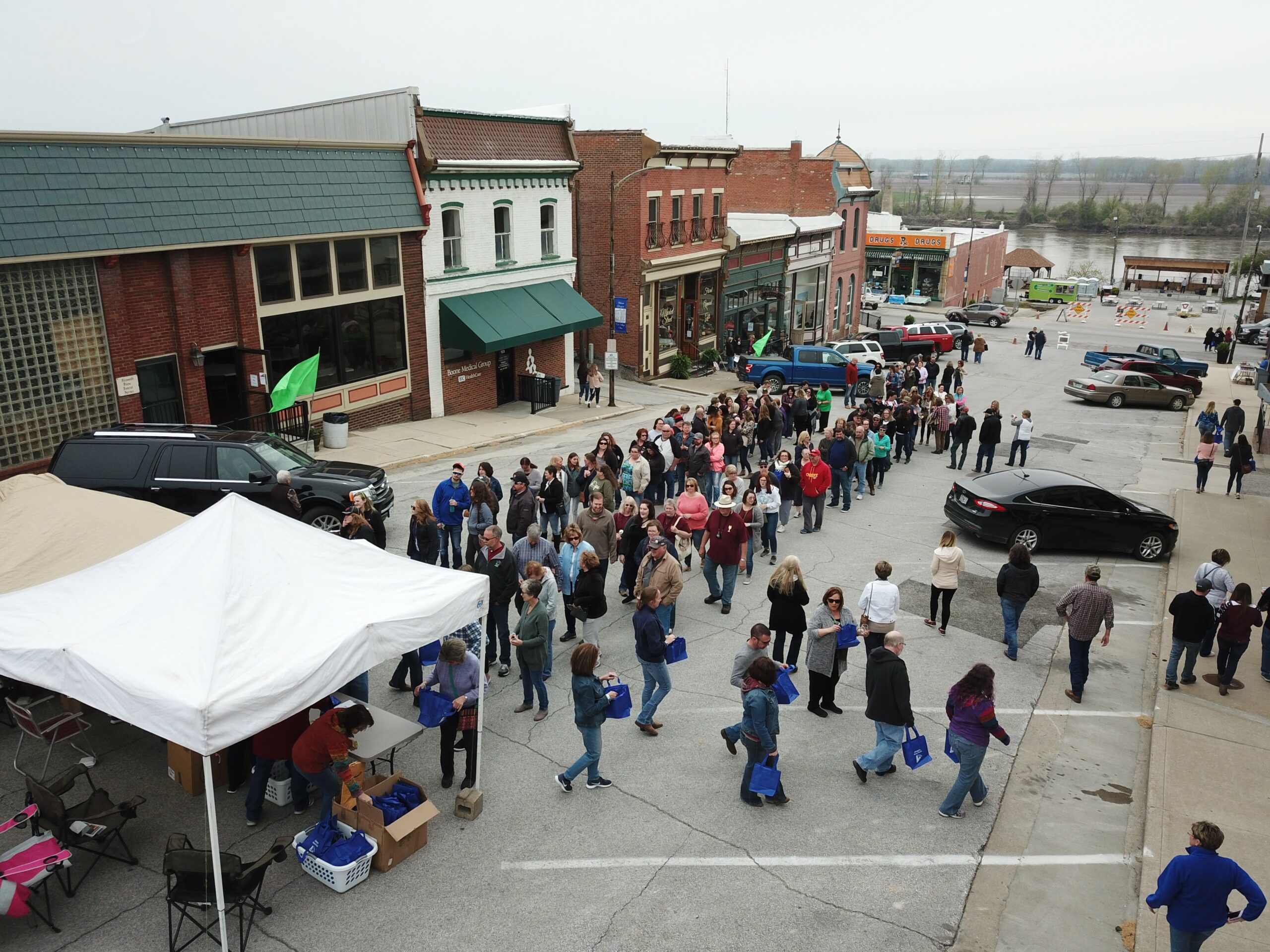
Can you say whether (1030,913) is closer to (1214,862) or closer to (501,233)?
(1214,862)

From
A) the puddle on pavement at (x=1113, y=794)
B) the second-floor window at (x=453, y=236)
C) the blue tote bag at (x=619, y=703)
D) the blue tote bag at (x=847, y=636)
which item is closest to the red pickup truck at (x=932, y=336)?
the second-floor window at (x=453, y=236)

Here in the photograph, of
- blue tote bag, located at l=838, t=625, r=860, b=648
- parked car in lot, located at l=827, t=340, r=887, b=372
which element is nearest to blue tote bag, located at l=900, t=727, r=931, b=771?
blue tote bag, located at l=838, t=625, r=860, b=648

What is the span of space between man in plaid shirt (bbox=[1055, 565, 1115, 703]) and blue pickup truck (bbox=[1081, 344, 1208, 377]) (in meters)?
31.7

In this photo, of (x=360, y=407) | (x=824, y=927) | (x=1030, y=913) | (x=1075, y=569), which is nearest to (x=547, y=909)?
(x=824, y=927)

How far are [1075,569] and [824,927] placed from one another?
1100cm

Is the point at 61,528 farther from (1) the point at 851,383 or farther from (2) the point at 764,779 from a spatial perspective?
(1) the point at 851,383

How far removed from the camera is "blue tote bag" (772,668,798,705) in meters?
8.38

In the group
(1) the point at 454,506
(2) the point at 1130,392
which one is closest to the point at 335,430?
(1) the point at 454,506

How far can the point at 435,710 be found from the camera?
8.23 meters

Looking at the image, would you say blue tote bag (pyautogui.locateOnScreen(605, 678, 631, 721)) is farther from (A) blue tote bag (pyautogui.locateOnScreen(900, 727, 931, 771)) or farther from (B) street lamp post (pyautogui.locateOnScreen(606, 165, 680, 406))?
(B) street lamp post (pyautogui.locateOnScreen(606, 165, 680, 406))

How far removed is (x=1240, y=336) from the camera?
58.3m

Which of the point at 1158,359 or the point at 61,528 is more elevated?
the point at 61,528

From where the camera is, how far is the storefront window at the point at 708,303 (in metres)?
37.2

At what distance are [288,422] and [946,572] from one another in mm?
15358
